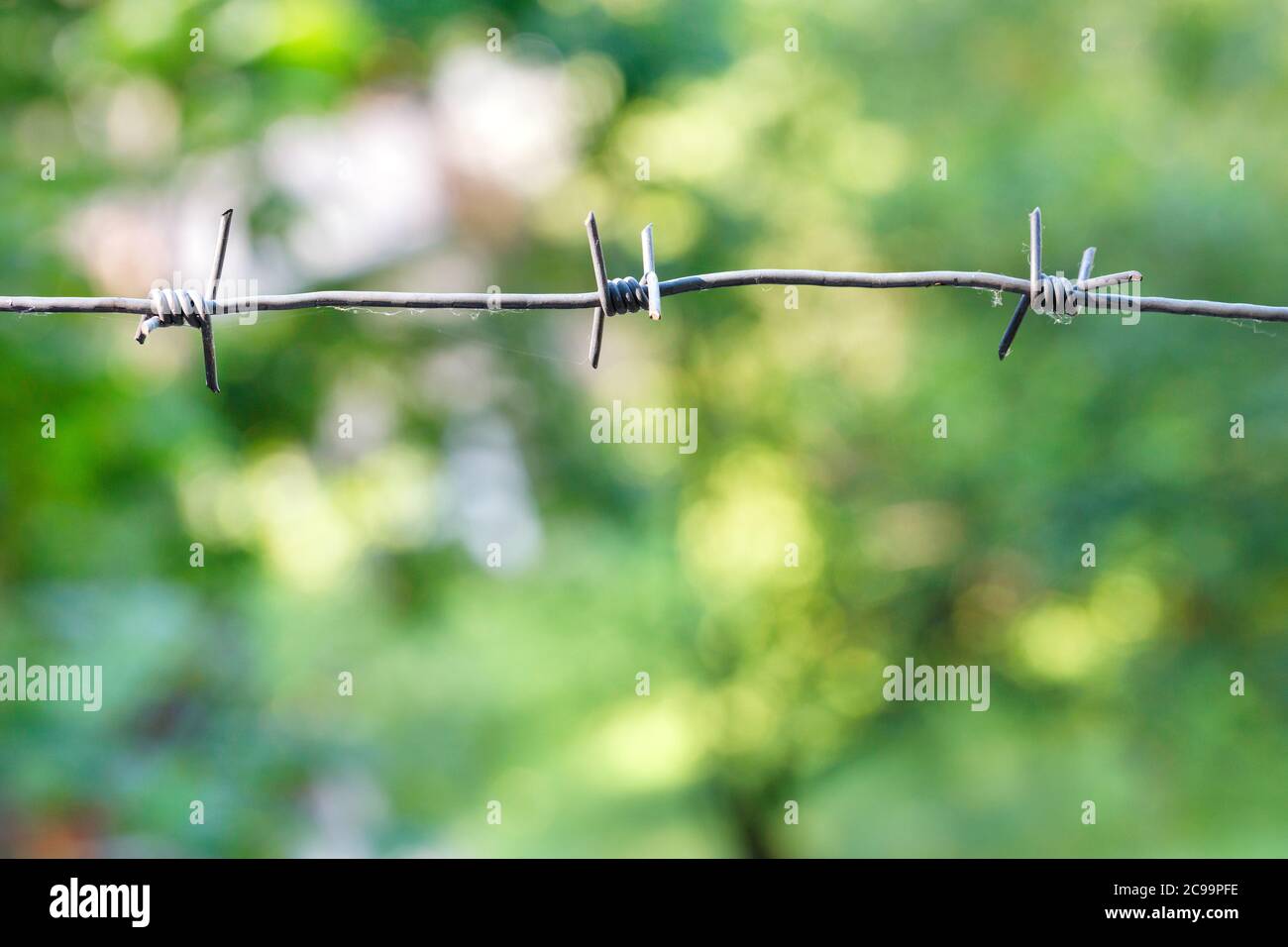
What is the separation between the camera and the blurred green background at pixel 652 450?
2795 mm

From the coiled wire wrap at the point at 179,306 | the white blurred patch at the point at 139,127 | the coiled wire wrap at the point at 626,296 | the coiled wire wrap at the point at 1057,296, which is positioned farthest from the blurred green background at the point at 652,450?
the coiled wire wrap at the point at 1057,296

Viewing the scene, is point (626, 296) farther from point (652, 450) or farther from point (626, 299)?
point (652, 450)

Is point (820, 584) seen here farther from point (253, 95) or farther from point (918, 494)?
point (253, 95)

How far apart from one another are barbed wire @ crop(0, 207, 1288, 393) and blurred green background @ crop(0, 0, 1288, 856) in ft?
4.17

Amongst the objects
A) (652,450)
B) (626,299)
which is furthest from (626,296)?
(652,450)

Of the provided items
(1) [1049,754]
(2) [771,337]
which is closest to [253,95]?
(2) [771,337]

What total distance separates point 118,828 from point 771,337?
3875mm

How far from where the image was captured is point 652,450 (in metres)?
5.57

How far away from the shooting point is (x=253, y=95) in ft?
9.02

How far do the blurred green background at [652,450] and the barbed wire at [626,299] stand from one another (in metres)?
1.27

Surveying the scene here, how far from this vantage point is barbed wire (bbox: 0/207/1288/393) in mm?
871

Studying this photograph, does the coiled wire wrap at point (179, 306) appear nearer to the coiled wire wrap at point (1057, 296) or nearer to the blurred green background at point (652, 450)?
the coiled wire wrap at point (1057, 296)
